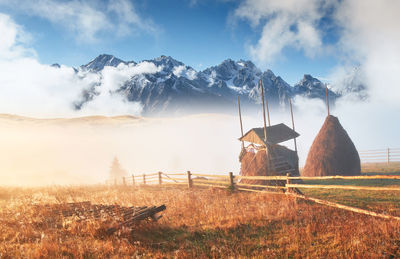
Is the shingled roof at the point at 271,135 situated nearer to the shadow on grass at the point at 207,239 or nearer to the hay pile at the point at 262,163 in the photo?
the hay pile at the point at 262,163

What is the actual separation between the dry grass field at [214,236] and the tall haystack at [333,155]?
40.1ft

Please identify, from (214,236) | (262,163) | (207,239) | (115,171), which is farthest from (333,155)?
(115,171)

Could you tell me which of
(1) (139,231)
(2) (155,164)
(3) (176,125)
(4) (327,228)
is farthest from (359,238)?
(3) (176,125)

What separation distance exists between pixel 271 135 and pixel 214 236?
41.5ft

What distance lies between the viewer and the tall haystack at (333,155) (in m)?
17.9

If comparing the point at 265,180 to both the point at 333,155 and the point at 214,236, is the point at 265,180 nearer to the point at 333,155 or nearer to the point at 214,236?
the point at 333,155

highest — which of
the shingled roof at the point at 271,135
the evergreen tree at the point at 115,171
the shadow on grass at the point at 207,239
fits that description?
the shingled roof at the point at 271,135

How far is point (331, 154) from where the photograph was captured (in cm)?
1817

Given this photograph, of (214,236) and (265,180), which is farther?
Result: (265,180)

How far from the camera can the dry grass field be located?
4.26 m

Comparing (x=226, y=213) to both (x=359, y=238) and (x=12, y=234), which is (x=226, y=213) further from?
(x=12, y=234)

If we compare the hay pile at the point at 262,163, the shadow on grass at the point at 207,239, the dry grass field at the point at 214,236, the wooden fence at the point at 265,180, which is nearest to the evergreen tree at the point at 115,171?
the wooden fence at the point at 265,180

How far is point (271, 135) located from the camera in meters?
16.6

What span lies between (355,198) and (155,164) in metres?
93.5
